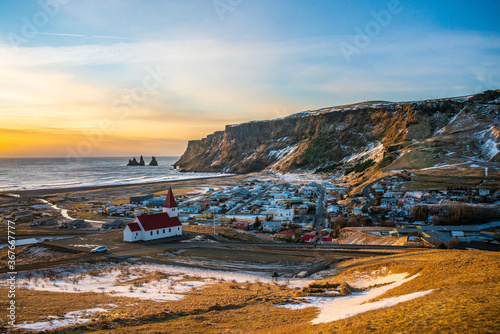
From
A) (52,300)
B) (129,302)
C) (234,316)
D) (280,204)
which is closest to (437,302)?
(234,316)

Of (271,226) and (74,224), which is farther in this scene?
(271,226)

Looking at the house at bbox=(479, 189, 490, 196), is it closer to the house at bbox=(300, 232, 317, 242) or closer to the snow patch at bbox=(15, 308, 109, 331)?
the house at bbox=(300, 232, 317, 242)

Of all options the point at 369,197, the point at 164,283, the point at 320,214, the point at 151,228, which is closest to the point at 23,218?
the point at 151,228

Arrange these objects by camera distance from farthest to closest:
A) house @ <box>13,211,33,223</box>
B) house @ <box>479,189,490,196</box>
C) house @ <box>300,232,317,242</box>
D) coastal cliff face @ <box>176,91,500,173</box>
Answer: coastal cliff face @ <box>176,91,500,173</box> < house @ <box>479,189,490,196</box> < house @ <box>13,211,33,223</box> < house @ <box>300,232,317,242</box>

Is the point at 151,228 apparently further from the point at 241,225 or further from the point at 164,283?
the point at 241,225

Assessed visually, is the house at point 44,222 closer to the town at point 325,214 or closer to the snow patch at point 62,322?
the town at point 325,214

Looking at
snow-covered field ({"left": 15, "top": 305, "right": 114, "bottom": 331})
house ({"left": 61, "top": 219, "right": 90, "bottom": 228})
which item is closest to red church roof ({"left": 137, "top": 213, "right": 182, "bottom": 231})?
snow-covered field ({"left": 15, "top": 305, "right": 114, "bottom": 331})

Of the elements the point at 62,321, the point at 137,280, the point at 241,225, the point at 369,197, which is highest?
the point at 62,321
